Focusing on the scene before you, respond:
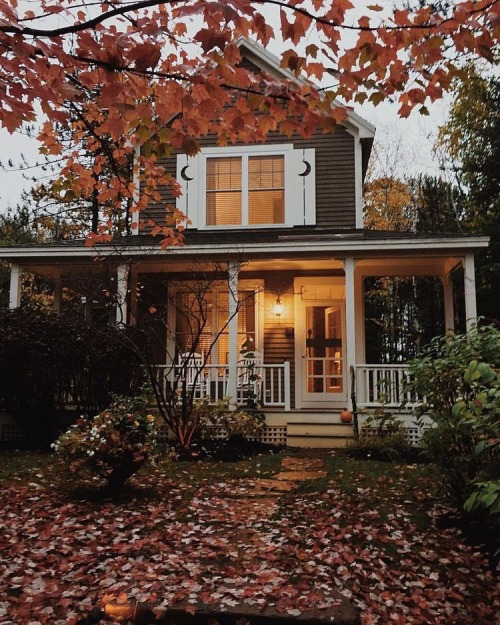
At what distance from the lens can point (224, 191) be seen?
1136 cm

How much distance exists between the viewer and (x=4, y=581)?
3693mm

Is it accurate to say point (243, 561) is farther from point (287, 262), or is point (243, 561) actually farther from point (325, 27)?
point (287, 262)

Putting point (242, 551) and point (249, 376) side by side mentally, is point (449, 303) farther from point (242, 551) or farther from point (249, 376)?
point (242, 551)

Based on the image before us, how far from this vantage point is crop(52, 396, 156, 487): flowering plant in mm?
5141

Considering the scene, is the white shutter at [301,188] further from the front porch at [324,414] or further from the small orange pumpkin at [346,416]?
the small orange pumpkin at [346,416]

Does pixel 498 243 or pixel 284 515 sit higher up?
pixel 498 243

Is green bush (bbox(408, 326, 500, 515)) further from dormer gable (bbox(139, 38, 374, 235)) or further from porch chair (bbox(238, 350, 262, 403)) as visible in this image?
dormer gable (bbox(139, 38, 374, 235))

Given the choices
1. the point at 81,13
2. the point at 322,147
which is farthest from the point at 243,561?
the point at 322,147

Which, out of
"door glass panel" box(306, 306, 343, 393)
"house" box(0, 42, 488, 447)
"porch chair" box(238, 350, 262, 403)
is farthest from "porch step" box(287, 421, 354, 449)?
"door glass panel" box(306, 306, 343, 393)

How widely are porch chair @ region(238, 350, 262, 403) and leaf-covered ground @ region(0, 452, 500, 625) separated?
3.31m

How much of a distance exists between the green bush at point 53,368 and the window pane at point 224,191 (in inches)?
144

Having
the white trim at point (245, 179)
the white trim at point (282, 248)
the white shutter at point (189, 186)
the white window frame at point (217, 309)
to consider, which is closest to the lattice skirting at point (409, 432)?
the white trim at point (282, 248)

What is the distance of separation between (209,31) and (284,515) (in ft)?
13.1

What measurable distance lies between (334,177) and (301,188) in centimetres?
76
